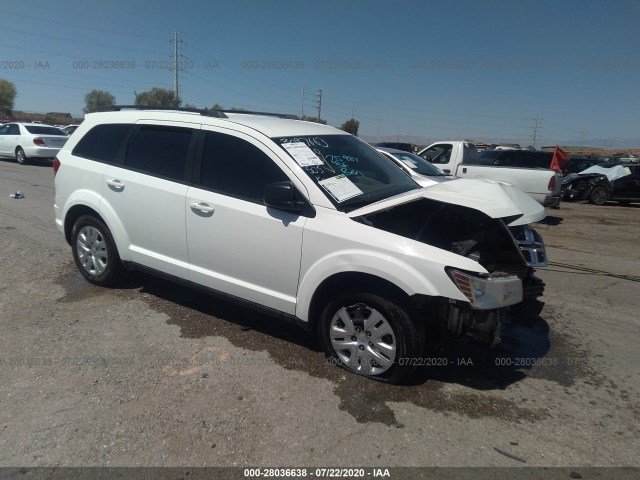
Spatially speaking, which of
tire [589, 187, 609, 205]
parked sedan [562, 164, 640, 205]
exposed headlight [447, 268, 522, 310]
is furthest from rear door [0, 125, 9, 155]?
tire [589, 187, 609, 205]

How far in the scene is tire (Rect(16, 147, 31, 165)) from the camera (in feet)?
56.2

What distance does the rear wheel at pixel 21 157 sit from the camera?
17141mm

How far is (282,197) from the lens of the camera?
10.5ft

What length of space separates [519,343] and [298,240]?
2316 mm

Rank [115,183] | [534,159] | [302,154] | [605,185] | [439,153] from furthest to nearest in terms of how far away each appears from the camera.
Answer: [605,185]
[534,159]
[439,153]
[115,183]
[302,154]

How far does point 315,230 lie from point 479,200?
123 centimetres

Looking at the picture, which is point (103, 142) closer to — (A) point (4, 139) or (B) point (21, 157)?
(B) point (21, 157)

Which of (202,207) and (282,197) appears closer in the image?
(282,197)

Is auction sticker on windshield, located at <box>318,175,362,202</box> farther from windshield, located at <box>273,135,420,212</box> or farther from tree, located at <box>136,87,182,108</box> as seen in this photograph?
tree, located at <box>136,87,182,108</box>

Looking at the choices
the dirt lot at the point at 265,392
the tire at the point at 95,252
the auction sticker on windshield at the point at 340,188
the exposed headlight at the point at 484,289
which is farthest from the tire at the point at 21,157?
the exposed headlight at the point at 484,289

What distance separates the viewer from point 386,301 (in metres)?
3.03

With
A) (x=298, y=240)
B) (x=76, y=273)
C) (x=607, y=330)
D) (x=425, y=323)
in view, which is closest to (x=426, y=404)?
(x=425, y=323)

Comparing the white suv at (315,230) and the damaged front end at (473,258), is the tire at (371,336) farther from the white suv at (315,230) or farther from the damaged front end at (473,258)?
the damaged front end at (473,258)

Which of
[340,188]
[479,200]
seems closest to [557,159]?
[479,200]
